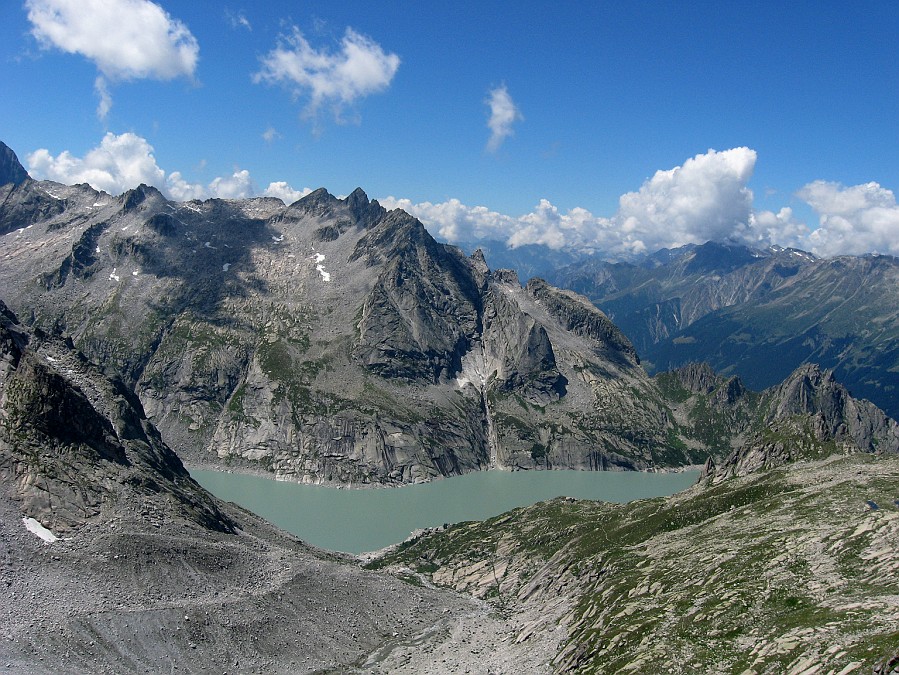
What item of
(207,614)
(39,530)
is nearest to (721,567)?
(207,614)

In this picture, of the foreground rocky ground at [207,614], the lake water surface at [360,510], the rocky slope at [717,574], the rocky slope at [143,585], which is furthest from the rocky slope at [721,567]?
the lake water surface at [360,510]

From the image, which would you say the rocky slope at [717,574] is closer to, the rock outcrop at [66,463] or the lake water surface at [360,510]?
the lake water surface at [360,510]

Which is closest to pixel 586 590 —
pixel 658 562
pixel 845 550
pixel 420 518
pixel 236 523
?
pixel 658 562

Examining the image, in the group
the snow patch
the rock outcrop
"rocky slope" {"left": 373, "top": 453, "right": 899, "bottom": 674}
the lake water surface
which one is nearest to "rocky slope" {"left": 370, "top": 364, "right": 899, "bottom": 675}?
"rocky slope" {"left": 373, "top": 453, "right": 899, "bottom": 674}

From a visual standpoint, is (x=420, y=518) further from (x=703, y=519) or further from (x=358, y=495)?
(x=703, y=519)

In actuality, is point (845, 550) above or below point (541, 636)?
above

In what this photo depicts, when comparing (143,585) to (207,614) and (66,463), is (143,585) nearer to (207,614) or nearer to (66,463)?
(207,614)
